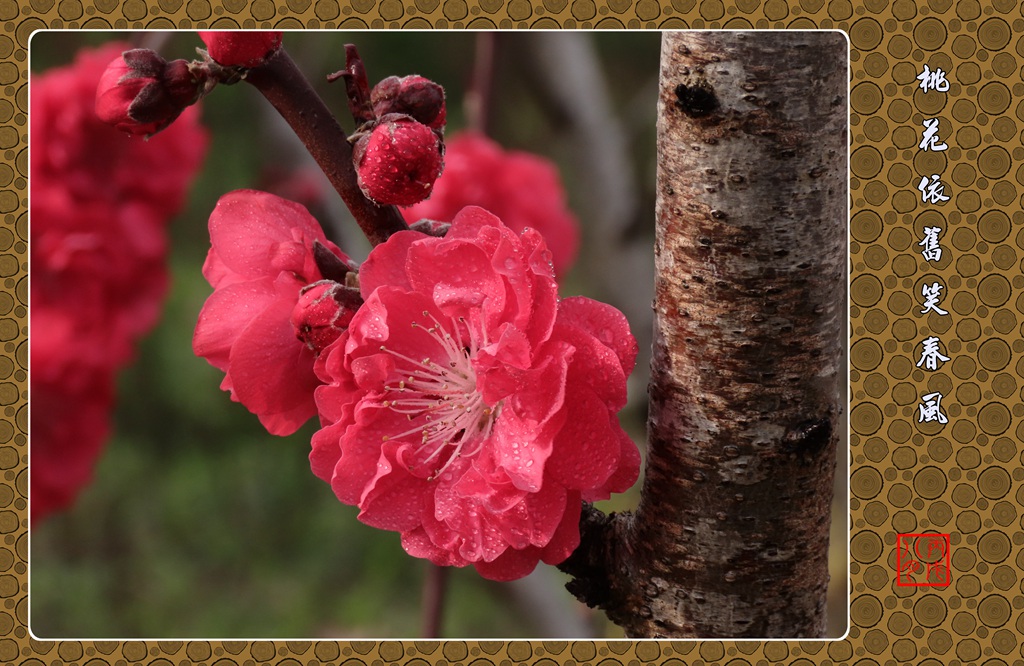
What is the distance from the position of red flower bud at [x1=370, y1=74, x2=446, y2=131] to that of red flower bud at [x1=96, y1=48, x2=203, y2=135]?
0.08 m

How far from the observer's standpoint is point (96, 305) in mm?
930

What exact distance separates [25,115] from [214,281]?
0.69 feet

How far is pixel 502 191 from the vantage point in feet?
2.92

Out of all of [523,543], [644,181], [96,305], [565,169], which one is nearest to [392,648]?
[523,543]

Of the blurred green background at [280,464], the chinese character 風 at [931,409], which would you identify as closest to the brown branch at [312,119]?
the chinese character 風 at [931,409]

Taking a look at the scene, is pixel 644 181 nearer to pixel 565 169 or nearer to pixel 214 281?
pixel 565 169

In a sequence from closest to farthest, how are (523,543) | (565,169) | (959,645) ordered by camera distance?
(523,543)
(959,645)
(565,169)

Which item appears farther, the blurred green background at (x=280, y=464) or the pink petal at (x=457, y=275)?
the blurred green background at (x=280, y=464)

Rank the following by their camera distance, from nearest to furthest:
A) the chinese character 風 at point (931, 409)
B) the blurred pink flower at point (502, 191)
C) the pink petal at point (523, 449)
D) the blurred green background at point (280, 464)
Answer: the pink petal at point (523, 449) < the chinese character 風 at point (931, 409) < the blurred pink flower at point (502, 191) < the blurred green background at point (280, 464)

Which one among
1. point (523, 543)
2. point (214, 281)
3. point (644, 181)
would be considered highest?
point (644, 181)

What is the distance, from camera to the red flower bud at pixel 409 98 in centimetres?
43

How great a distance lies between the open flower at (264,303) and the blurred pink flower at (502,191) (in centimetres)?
35

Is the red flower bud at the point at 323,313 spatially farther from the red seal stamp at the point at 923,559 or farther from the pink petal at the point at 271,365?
the red seal stamp at the point at 923,559

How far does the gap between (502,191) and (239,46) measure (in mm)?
482
